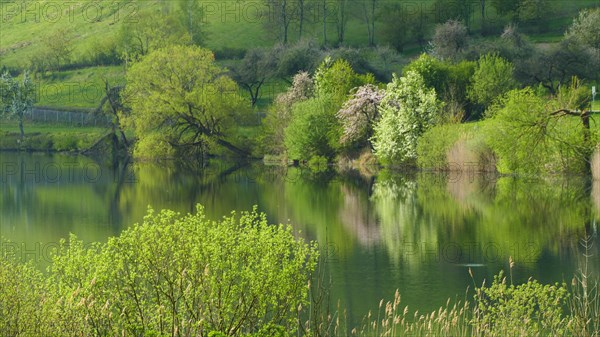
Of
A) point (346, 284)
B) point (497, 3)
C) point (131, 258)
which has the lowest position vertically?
point (346, 284)

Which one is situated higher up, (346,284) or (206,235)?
(206,235)

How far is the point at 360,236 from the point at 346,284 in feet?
34.4

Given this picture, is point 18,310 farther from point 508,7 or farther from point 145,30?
point 508,7

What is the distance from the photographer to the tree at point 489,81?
76.6 m

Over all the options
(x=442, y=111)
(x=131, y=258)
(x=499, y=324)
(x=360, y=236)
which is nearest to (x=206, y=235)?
(x=131, y=258)

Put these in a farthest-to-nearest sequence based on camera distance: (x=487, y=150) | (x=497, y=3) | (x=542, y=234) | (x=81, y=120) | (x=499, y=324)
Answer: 1. (x=497, y=3)
2. (x=81, y=120)
3. (x=487, y=150)
4. (x=542, y=234)
5. (x=499, y=324)

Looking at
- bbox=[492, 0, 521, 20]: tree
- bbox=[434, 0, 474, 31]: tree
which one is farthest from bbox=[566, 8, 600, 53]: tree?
bbox=[434, 0, 474, 31]: tree

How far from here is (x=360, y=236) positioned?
37031mm

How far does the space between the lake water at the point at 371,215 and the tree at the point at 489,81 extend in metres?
14.7

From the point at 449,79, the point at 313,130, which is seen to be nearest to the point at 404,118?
the point at 449,79

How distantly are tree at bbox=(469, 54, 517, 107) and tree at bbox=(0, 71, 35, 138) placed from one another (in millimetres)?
57657

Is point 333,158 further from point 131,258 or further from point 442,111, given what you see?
point 131,258

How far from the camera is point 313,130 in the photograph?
7738cm

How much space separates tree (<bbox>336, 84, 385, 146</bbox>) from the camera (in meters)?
75.0
